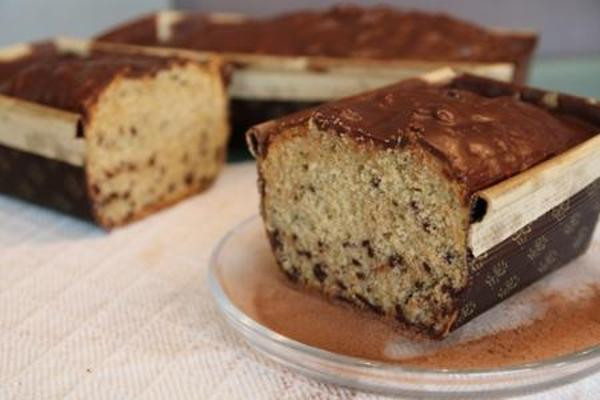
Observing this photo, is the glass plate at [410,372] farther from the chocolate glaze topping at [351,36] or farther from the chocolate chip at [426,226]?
the chocolate glaze topping at [351,36]

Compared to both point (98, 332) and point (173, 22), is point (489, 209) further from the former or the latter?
point (173, 22)

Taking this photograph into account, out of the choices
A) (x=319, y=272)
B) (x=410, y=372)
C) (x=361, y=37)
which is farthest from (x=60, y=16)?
(x=410, y=372)

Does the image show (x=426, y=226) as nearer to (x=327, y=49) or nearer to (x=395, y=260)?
(x=395, y=260)

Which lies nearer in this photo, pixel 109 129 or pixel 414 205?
pixel 414 205

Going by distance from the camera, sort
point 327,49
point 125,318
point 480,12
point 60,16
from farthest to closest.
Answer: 1. point 480,12
2. point 60,16
3. point 327,49
4. point 125,318

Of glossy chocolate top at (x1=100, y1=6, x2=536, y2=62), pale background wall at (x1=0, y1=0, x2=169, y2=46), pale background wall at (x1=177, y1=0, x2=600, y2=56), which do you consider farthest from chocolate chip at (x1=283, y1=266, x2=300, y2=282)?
pale background wall at (x1=177, y1=0, x2=600, y2=56)

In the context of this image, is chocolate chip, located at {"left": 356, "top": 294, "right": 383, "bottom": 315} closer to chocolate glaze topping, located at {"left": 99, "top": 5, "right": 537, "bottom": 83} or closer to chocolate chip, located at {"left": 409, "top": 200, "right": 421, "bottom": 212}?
chocolate chip, located at {"left": 409, "top": 200, "right": 421, "bottom": 212}

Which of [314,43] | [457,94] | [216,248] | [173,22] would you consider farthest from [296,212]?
[173,22]

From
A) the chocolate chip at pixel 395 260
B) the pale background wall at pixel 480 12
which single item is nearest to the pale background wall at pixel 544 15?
the pale background wall at pixel 480 12
